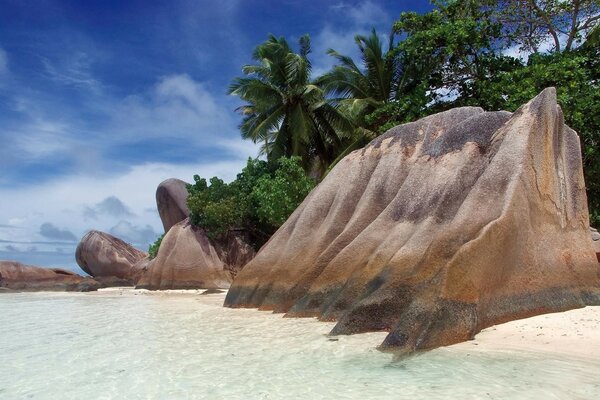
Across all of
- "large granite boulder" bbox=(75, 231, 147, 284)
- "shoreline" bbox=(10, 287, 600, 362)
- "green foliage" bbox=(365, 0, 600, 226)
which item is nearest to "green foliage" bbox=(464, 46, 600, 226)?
"green foliage" bbox=(365, 0, 600, 226)

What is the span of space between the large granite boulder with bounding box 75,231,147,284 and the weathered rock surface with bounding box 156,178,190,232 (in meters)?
3.95

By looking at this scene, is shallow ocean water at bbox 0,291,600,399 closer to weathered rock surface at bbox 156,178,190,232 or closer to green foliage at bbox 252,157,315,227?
green foliage at bbox 252,157,315,227

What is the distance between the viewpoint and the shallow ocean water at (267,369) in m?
4.45

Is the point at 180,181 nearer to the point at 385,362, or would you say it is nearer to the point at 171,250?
the point at 171,250

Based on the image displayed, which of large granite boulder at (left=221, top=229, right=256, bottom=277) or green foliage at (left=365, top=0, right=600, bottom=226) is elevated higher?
green foliage at (left=365, top=0, right=600, bottom=226)

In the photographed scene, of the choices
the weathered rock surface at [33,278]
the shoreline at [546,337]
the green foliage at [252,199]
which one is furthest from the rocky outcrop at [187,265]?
the shoreline at [546,337]

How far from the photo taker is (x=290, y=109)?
23.9 meters

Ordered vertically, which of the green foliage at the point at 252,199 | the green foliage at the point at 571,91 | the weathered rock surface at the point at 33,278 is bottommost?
the weathered rock surface at the point at 33,278

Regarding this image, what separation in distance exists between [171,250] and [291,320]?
45.3ft

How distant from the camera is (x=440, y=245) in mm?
6676

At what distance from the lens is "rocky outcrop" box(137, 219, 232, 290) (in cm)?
2047

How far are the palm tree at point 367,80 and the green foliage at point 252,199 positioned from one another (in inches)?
151

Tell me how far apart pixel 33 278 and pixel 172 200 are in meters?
7.73

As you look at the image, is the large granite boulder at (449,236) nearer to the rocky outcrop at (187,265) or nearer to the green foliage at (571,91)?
the green foliage at (571,91)
